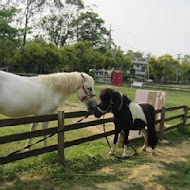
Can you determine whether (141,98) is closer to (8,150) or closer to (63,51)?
(8,150)

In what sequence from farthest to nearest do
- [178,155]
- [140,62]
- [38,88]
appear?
[140,62], [178,155], [38,88]

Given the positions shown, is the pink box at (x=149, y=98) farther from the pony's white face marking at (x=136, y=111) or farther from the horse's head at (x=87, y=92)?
the horse's head at (x=87, y=92)

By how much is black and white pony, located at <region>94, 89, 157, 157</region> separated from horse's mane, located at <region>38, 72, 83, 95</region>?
598 mm

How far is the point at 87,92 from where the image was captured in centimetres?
621

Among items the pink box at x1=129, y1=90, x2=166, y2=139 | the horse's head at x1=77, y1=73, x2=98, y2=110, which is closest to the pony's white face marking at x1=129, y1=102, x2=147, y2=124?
the horse's head at x1=77, y1=73, x2=98, y2=110

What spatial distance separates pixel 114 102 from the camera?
19.5 feet

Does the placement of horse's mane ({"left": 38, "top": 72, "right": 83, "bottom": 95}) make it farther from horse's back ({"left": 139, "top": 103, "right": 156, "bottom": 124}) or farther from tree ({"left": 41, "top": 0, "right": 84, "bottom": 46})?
tree ({"left": 41, "top": 0, "right": 84, "bottom": 46})

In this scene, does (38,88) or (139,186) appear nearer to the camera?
(139,186)

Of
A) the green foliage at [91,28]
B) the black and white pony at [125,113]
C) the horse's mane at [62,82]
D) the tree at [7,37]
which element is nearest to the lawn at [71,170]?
the black and white pony at [125,113]

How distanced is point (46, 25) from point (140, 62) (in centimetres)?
6785

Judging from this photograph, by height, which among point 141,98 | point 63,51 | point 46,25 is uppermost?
point 46,25

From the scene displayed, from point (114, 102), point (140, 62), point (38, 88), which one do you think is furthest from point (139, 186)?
point (140, 62)

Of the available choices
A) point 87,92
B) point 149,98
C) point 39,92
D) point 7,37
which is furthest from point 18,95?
point 7,37

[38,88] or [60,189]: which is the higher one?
[38,88]
